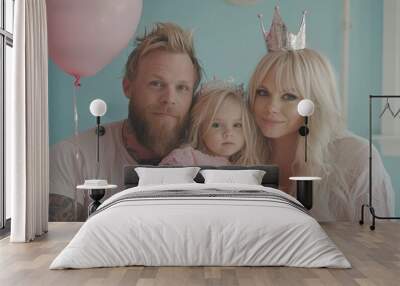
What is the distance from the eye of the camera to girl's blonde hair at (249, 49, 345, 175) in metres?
7.34

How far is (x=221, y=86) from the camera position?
740 centimetres

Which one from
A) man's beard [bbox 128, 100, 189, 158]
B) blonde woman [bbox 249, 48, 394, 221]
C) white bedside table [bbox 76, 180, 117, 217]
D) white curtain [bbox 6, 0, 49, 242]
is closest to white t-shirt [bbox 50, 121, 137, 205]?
man's beard [bbox 128, 100, 189, 158]

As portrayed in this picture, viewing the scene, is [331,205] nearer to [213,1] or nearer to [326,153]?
[326,153]

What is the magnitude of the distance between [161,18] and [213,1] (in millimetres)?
689

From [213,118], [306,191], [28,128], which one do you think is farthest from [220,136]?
[28,128]

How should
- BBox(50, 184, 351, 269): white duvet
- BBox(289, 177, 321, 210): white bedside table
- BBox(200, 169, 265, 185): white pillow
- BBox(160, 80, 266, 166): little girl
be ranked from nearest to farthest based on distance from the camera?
BBox(50, 184, 351, 269): white duvet → BBox(200, 169, 265, 185): white pillow → BBox(289, 177, 321, 210): white bedside table → BBox(160, 80, 266, 166): little girl

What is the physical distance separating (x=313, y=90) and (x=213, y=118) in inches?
51.2

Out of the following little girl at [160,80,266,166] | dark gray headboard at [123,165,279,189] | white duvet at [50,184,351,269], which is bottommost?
white duvet at [50,184,351,269]

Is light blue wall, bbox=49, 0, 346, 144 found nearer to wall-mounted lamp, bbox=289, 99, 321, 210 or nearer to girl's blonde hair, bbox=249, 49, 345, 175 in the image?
girl's blonde hair, bbox=249, 49, 345, 175

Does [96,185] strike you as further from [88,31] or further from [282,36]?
[282,36]

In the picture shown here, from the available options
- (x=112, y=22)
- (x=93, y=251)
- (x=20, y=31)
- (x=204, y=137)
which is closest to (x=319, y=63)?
(x=204, y=137)

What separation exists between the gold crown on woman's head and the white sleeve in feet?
5.08

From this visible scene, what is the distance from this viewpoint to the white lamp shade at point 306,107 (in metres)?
7.00

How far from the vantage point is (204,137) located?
7355 mm
